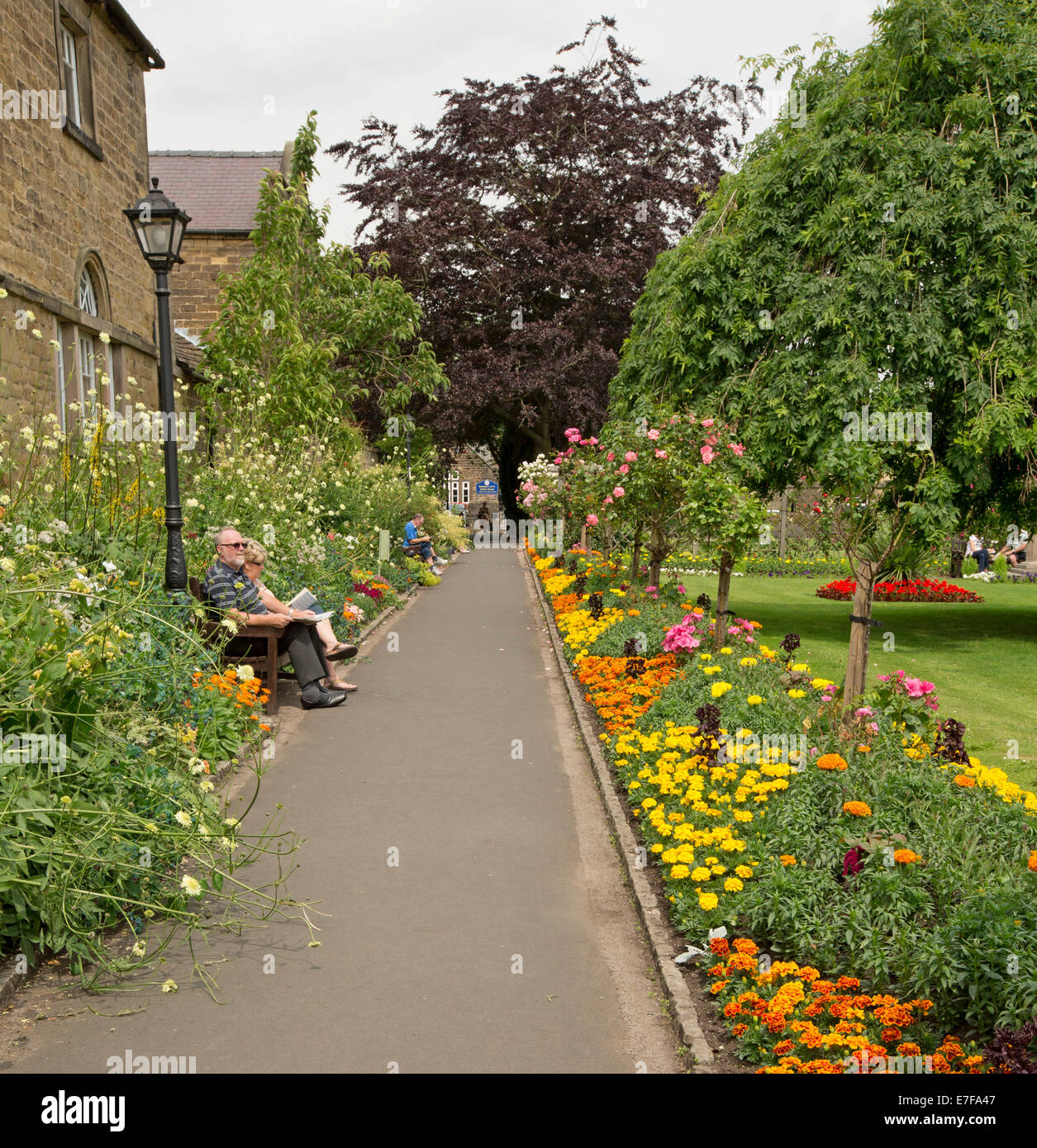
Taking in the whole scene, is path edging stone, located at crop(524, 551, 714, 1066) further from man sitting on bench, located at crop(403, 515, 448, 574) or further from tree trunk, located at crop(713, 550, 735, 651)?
man sitting on bench, located at crop(403, 515, 448, 574)

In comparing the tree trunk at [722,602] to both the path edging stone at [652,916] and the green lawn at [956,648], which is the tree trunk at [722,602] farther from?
the green lawn at [956,648]

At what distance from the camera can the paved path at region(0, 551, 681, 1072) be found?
3.51 meters

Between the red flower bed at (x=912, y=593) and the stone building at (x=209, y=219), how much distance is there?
1492 centimetres

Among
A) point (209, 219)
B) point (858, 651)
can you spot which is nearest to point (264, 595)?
point (858, 651)

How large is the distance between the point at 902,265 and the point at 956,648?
20.8ft

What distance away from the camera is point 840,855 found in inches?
171

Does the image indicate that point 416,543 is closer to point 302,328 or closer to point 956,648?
point 302,328

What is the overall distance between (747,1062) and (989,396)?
303 inches

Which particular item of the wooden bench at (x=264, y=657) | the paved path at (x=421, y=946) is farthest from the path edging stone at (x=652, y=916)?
the wooden bench at (x=264, y=657)

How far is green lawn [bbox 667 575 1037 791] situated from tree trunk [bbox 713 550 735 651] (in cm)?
176

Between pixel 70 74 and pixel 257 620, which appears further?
pixel 70 74

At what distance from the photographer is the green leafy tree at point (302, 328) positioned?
1452 cm

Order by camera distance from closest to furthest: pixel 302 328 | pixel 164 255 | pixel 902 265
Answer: pixel 164 255 → pixel 902 265 → pixel 302 328

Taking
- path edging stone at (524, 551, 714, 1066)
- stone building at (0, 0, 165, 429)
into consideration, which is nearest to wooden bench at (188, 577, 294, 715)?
path edging stone at (524, 551, 714, 1066)
